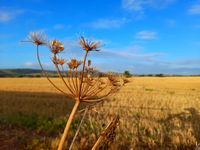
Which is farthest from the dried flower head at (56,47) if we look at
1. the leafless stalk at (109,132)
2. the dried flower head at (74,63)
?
the leafless stalk at (109,132)

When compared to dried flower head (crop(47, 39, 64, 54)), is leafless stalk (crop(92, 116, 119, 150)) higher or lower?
lower

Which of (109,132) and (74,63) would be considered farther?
(74,63)

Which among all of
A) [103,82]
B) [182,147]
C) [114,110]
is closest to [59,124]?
[114,110]

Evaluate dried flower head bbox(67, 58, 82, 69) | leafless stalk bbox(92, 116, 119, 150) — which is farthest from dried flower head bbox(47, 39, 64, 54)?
leafless stalk bbox(92, 116, 119, 150)

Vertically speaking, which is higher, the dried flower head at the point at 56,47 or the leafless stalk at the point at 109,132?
the dried flower head at the point at 56,47

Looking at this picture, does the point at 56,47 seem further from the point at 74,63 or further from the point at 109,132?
the point at 109,132

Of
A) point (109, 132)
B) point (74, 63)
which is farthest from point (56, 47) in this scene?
point (109, 132)

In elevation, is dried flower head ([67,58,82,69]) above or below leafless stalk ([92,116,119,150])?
above

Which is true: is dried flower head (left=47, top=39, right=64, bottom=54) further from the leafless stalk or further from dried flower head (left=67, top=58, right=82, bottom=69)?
the leafless stalk

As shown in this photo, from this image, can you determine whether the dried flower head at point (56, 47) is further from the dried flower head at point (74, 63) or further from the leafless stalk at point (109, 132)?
the leafless stalk at point (109, 132)

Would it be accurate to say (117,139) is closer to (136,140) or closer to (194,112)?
(136,140)

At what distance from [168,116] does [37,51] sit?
9.99 meters

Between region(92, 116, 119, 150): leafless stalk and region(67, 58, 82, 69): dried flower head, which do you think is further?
region(67, 58, 82, 69): dried flower head

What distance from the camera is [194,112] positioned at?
446 inches
